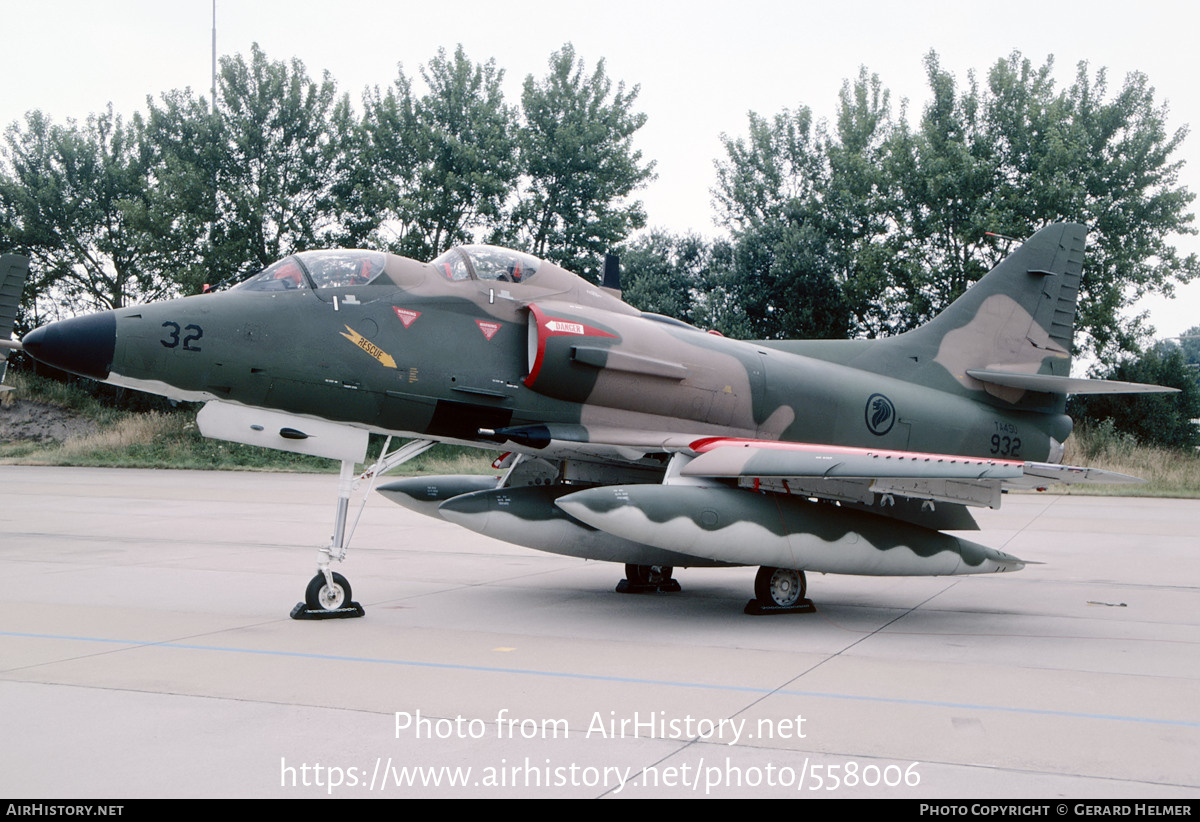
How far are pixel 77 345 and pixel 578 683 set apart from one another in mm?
4207

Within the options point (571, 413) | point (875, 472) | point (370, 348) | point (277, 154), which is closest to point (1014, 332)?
point (875, 472)

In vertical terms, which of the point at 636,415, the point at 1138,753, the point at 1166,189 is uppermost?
the point at 1166,189

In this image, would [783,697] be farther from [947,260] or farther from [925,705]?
[947,260]

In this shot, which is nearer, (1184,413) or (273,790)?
(273,790)

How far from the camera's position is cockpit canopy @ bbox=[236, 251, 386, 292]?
7562 mm

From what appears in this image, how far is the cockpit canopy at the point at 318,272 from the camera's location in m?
7.56

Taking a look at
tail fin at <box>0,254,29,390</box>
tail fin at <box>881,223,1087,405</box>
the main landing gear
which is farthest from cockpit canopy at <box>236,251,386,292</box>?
tail fin at <box>0,254,29,390</box>

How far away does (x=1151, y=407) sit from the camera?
32.4 metres

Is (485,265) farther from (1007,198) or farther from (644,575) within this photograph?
(1007,198)

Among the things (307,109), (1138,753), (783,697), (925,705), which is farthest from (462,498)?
(307,109)

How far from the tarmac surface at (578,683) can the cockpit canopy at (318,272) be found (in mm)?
2596

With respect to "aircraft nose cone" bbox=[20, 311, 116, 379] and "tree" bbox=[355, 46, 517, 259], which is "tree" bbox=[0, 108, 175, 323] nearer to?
"tree" bbox=[355, 46, 517, 259]

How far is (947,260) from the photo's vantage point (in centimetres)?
3331

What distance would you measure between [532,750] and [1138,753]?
107 inches
